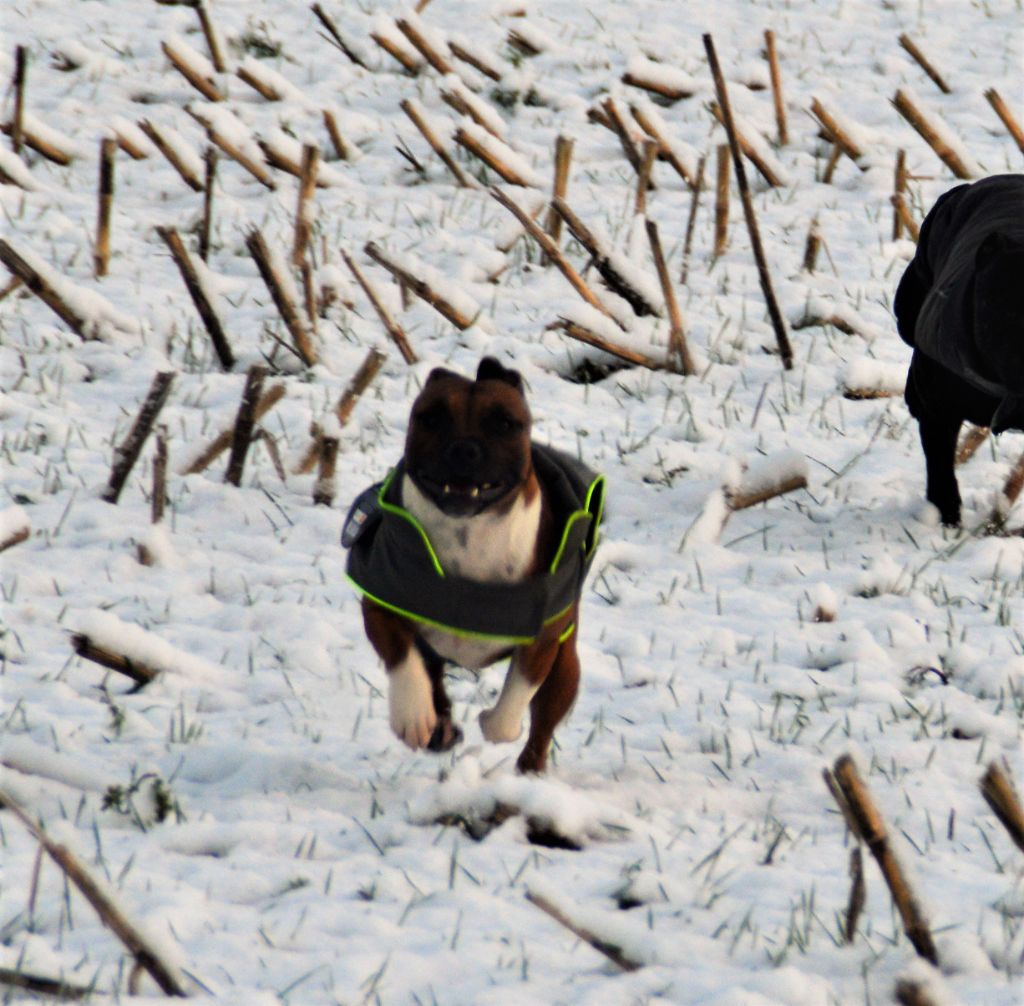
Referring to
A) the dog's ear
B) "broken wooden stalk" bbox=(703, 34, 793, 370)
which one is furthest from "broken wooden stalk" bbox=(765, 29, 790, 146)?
the dog's ear

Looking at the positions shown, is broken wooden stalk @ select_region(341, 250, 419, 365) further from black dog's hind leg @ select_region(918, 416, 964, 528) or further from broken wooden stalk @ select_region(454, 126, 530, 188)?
black dog's hind leg @ select_region(918, 416, 964, 528)

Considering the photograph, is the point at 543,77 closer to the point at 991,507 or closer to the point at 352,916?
the point at 991,507

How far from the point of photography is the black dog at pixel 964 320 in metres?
5.14

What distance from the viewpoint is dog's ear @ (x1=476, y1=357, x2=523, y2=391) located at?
3.71 metres

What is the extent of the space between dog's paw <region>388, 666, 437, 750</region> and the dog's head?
493mm

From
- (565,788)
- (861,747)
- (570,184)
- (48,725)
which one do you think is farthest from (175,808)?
(570,184)

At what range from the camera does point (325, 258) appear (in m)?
7.68

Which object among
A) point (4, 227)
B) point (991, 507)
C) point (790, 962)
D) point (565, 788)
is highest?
point (790, 962)

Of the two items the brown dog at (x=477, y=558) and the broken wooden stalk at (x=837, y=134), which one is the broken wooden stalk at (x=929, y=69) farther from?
the brown dog at (x=477, y=558)

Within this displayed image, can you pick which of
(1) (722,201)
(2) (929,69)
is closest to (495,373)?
(1) (722,201)

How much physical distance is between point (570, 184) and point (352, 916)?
6907 mm

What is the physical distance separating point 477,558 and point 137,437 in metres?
2.23

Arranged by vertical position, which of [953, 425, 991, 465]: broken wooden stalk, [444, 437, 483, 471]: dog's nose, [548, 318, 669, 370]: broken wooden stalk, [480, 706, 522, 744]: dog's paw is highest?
[444, 437, 483, 471]: dog's nose

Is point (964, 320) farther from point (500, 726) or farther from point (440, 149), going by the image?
point (440, 149)
